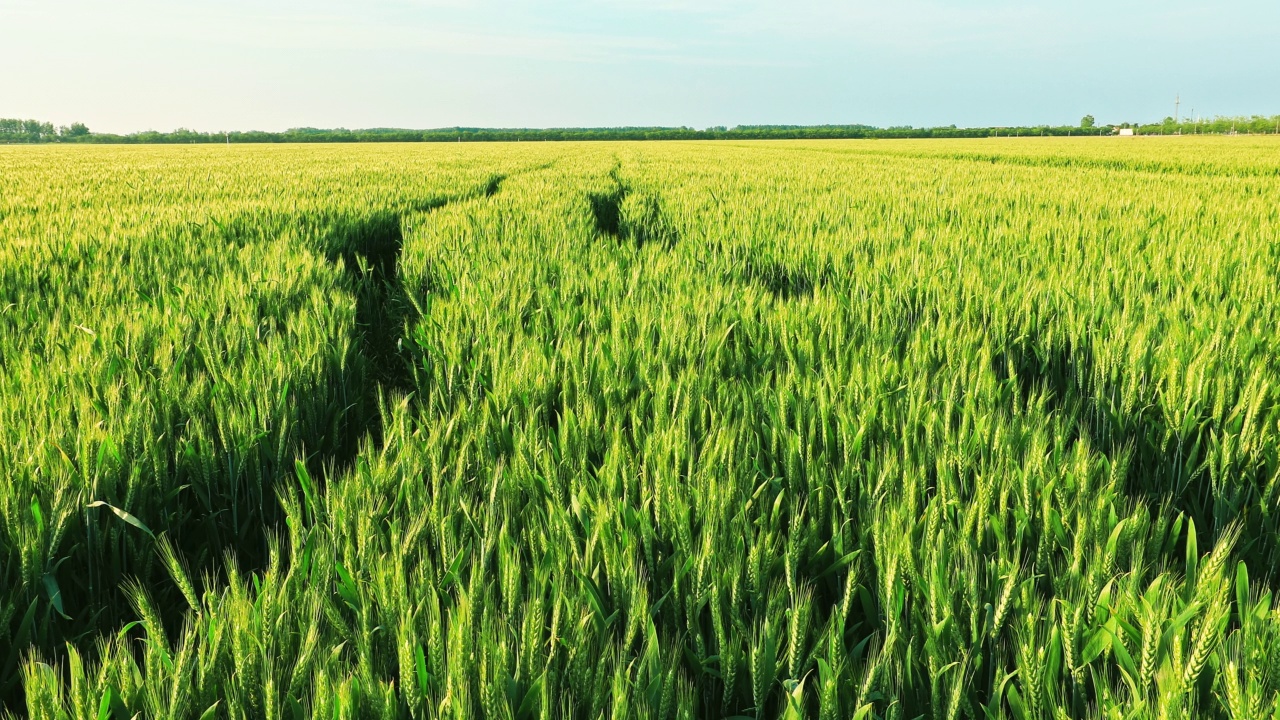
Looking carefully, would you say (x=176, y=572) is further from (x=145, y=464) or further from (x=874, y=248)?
(x=874, y=248)

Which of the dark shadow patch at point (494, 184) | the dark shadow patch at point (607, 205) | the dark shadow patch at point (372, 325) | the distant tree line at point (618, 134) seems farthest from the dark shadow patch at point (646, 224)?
the distant tree line at point (618, 134)

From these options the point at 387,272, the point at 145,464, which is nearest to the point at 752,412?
the point at 145,464

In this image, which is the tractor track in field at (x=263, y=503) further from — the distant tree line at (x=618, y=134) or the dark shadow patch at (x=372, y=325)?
the distant tree line at (x=618, y=134)

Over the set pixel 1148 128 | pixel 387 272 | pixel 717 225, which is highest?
pixel 1148 128

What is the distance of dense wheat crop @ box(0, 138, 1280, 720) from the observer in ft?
2.64

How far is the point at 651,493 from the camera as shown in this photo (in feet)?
4.07

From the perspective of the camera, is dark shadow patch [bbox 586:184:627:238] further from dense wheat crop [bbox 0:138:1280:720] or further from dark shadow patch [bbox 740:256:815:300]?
dense wheat crop [bbox 0:138:1280:720]

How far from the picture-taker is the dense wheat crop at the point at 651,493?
80 cm

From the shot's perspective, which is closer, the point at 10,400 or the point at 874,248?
the point at 10,400

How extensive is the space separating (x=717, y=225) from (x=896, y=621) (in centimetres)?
431

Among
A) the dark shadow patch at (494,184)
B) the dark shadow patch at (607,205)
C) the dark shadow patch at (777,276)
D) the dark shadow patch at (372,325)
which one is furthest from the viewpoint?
the dark shadow patch at (494,184)

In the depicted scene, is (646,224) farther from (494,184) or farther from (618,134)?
(618,134)

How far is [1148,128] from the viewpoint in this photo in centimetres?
9469

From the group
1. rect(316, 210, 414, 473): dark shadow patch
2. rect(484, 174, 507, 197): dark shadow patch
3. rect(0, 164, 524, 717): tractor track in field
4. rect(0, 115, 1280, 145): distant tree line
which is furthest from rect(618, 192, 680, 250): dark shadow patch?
rect(0, 115, 1280, 145): distant tree line
